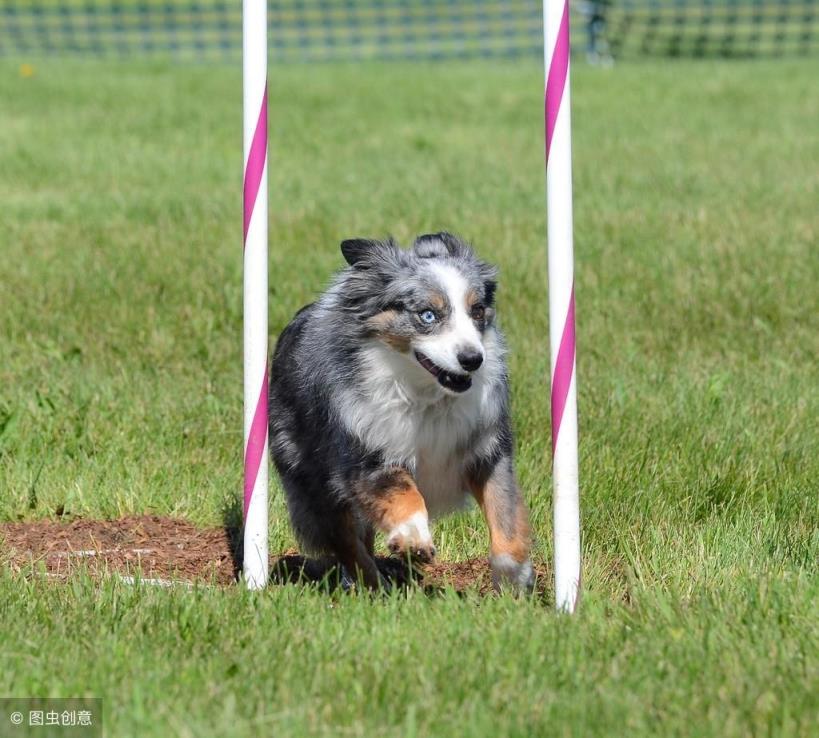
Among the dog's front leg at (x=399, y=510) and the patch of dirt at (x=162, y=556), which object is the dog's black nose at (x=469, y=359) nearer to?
the dog's front leg at (x=399, y=510)

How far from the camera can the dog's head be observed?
432 cm

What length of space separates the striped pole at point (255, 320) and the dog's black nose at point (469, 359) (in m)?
0.69

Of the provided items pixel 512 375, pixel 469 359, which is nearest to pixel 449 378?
pixel 469 359

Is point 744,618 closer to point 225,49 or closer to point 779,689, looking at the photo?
point 779,689

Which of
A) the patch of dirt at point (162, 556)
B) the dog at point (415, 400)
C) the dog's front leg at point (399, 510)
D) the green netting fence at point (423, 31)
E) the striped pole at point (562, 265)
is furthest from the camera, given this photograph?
the green netting fence at point (423, 31)

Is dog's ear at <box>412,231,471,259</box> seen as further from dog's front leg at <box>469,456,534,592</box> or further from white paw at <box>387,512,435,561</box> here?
white paw at <box>387,512,435,561</box>

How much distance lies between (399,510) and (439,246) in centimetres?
99

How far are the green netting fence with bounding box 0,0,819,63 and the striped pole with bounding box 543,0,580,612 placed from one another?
16882 millimetres

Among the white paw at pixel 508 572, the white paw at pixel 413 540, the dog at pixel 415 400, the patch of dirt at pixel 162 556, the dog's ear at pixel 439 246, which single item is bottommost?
the patch of dirt at pixel 162 556

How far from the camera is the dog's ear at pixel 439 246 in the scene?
471 cm

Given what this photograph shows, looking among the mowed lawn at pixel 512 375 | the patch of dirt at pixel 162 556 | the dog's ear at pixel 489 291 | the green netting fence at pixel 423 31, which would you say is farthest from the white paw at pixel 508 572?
the green netting fence at pixel 423 31

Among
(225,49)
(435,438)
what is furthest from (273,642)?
(225,49)

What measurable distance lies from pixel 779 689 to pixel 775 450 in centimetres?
262

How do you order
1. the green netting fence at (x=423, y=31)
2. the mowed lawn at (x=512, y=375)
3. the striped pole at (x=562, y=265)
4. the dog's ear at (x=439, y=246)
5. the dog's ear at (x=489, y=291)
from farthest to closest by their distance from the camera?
the green netting fence at (x=423, y=31) < the dog's ear at (x=439, y=246) < the dog's ear at (x=489, y=291) < the striped pole at (x=562, y=265) < the mowed lawn at (x=512, y=375)
